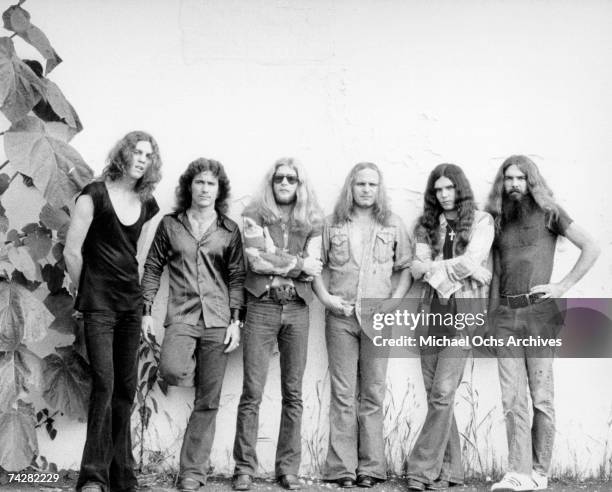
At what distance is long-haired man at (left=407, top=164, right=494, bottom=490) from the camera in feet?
15.7

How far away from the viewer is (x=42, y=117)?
4668 mm

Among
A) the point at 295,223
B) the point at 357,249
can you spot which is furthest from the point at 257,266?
the point at 357,249

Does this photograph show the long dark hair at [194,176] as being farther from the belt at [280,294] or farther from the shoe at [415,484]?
the shoe at [415,484]

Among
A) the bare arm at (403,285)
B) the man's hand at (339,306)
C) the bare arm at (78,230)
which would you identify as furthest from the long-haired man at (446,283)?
the bare arm at (78,230)

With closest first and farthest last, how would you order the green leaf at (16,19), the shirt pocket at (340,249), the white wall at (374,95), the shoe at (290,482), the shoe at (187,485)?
the green leaf at (16,19) < the shoe at (187,485) < the shoe at (290,482) < the shirt pocket at (340,249) < the white wall at (374,95)

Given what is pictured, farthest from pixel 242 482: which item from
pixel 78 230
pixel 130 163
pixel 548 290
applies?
pixel 548 290

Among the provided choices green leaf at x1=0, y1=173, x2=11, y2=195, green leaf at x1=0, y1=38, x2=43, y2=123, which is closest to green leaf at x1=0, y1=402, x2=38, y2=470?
green leaf at x1=0, y1=173, x2=11, y2=195

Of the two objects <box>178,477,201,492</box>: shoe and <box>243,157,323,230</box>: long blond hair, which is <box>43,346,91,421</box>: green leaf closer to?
<box>178,477,201,492</box>: shoe

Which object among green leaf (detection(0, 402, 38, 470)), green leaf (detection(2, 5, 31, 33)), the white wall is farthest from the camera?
the white wall

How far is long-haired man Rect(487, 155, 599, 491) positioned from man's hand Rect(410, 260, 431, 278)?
20.4 inches

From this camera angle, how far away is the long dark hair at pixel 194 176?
15.9ft

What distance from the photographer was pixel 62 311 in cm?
473

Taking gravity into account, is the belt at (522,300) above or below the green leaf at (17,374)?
above

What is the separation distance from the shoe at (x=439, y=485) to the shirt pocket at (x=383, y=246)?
1.45m
